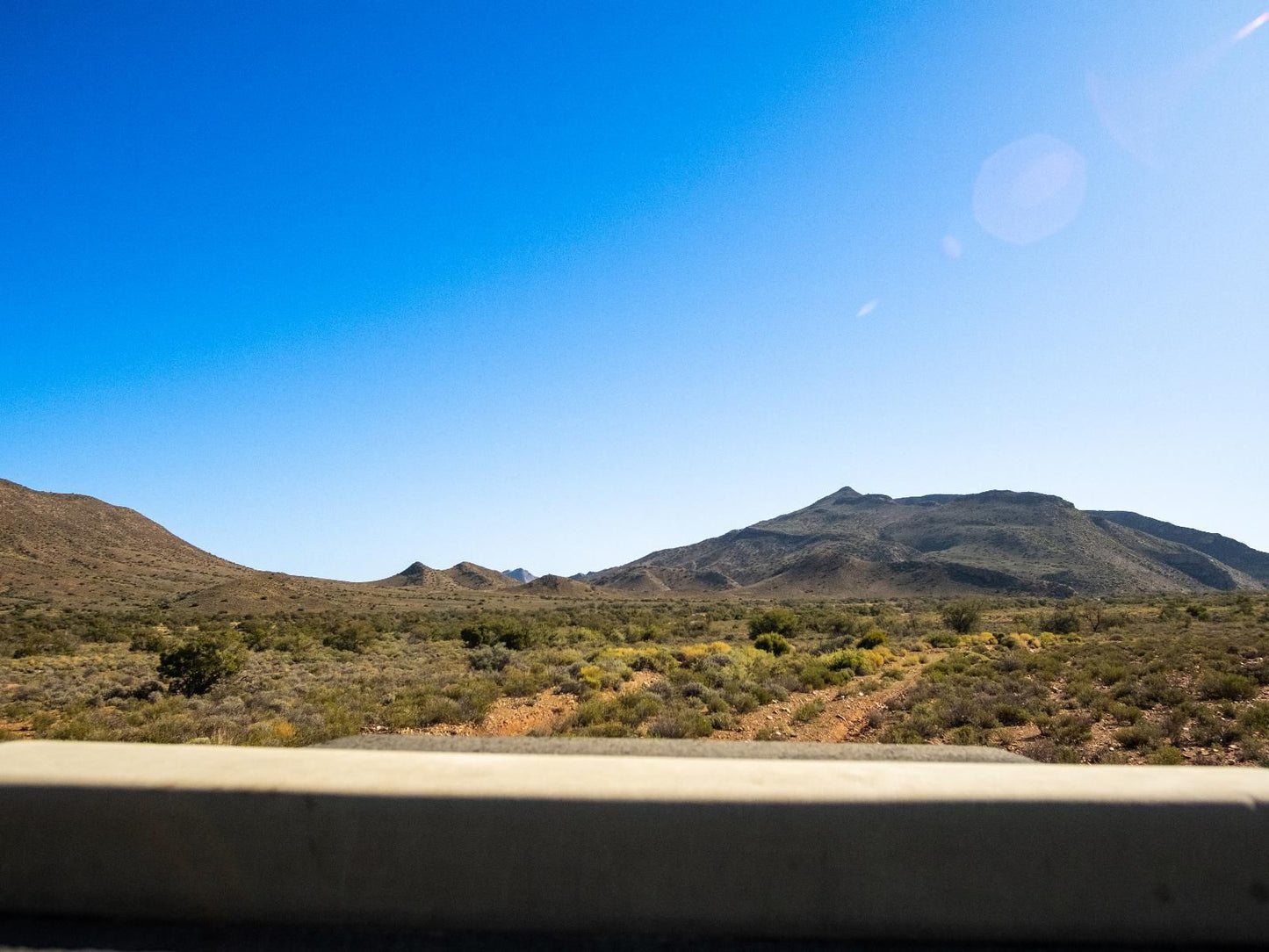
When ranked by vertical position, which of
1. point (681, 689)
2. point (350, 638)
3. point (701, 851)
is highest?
point (701, 851)

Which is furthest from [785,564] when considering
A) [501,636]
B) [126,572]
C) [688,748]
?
[688,748]

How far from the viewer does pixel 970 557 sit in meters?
131

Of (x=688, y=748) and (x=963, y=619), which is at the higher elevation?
(x=963, y=619)

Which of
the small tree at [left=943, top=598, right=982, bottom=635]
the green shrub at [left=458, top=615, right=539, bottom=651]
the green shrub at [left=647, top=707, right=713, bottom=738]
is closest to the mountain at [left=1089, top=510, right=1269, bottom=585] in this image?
the small tree at [left=943, top=598, right=982, bottom=635]

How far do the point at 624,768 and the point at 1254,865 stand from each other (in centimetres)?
295

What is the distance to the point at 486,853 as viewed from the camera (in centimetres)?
303

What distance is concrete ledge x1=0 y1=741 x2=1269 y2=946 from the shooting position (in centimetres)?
296

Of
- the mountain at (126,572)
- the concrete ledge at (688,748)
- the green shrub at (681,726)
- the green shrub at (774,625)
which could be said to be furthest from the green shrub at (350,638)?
the mountain at (126,572)

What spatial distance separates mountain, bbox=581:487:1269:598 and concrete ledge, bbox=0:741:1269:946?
109941 mm

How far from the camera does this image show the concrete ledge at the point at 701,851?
296 cm

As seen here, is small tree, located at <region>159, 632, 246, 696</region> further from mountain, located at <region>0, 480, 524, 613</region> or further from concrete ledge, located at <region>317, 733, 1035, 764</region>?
mountain, located at <region>0, 480, 524, 613</region>

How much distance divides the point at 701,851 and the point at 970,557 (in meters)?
146

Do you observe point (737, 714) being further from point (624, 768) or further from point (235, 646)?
point (235, 646)

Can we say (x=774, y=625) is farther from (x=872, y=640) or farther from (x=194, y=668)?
(x=194, y=668)
